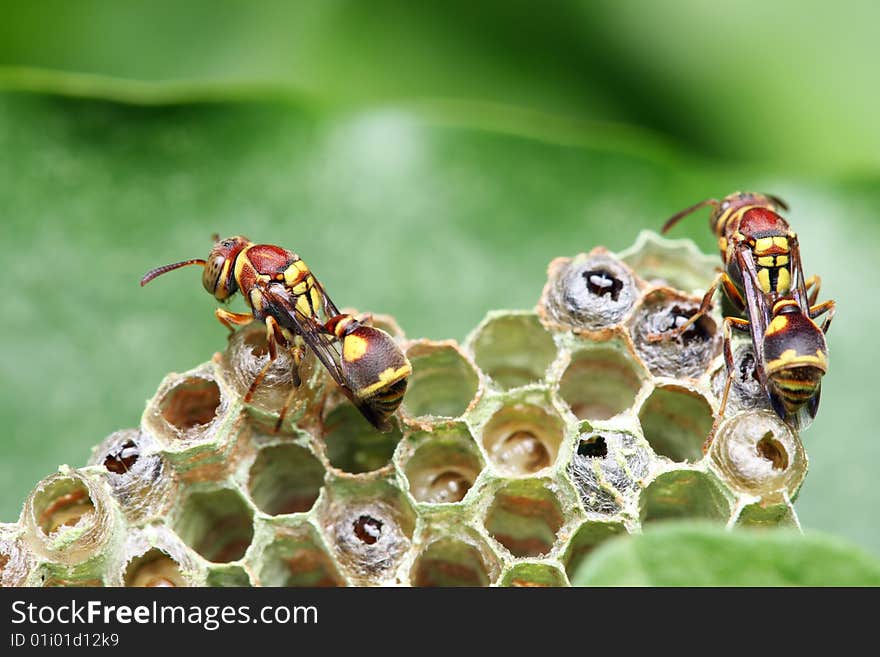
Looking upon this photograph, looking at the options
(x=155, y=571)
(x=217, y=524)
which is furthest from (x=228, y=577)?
(x=217, y=524)

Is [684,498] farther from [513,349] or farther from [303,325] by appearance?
[303,325]

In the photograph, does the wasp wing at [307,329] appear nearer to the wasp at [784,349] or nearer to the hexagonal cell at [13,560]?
the hexagonal cell at [13,560]

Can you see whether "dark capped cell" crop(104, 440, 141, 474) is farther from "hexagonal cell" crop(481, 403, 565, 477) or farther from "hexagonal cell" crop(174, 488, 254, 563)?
"hexagonal cell" crop(481, 403, 565, 477)

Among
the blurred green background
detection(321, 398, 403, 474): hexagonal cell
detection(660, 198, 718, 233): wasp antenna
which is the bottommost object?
detection(321, 398, 403, 474): hexagonal cell

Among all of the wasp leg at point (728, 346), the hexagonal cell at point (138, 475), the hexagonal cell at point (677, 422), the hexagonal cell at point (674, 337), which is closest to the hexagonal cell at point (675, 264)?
the hexagonal cell at point (674, 337)

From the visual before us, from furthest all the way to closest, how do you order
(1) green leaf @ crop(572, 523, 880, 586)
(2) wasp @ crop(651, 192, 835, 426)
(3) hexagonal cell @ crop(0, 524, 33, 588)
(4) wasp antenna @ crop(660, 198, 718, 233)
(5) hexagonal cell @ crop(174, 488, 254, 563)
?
(4) wasp antenna @ crop(660, 198, 718, 233)
(5) hexagonal cell @ crop(174, 488, 254, 563)
(2) wasp @ crop(651, 192, 835, 426)
(3) hexagonal cell @ crop(0, 524, 33, 588)
(1) green leaf @ crop(572, 523, 880, 586)

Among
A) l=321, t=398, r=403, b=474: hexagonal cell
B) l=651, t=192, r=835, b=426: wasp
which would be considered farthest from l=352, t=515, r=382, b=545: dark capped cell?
l=651, t=192, r=835, b=426: wasp
